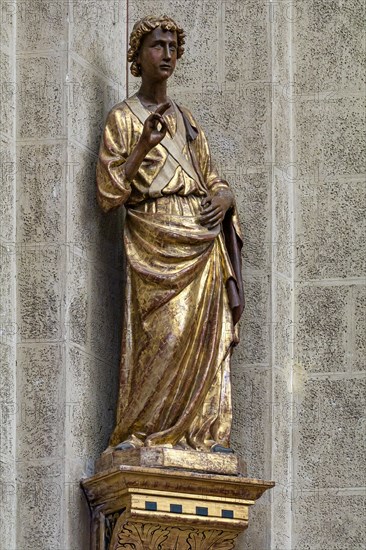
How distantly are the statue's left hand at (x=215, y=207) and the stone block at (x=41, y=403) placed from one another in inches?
29.4

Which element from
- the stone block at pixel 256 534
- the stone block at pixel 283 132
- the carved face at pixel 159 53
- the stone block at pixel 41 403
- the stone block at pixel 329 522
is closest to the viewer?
the stone block at pixel 41 403

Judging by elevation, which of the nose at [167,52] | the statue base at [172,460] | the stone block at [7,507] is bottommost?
the stone block at [7,507]

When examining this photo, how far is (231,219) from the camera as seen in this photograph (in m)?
8.78

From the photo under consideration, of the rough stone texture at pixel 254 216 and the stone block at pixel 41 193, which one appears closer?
the stone block at pixel 41 193

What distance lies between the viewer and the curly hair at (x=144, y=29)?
340 inches

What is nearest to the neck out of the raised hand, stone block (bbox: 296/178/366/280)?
the raised hand

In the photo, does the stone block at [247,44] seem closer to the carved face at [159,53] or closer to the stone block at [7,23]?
the carved face at [159,53]

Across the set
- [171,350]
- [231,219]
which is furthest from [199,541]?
[231,219]

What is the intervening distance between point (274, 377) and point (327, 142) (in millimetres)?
1012

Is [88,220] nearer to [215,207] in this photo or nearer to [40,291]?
[40,291]

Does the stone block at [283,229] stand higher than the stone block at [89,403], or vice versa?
the stone block at [283,229]

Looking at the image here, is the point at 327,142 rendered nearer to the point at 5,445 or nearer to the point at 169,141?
the point at 169,141

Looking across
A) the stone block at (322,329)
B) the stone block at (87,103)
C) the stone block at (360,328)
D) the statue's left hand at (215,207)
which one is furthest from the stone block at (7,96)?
the stone block at (360,328)

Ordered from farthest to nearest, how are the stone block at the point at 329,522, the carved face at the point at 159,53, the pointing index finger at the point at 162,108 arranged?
the stone block at the point at 329,522, the carved face at the point at 159,53, the pointing index finger at the point at 162,108
